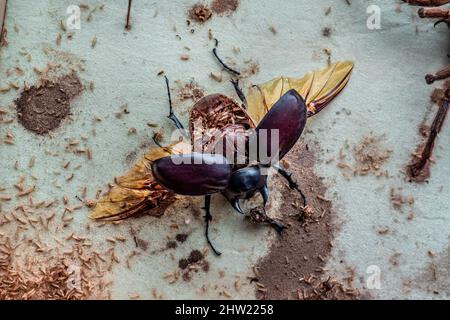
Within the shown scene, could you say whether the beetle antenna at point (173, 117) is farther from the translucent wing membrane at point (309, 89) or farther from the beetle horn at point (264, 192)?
the beetle horn at point (264, 192)

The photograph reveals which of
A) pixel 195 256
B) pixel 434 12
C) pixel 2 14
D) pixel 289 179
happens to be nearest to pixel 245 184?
pixel 289 179

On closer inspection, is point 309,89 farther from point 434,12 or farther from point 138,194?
point 138,194

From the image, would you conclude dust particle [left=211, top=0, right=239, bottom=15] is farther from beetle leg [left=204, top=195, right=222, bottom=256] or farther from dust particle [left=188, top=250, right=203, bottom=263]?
dust particle [left=188, top=250, right=203, bottom=263]

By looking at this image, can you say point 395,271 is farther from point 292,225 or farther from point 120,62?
point 120,62

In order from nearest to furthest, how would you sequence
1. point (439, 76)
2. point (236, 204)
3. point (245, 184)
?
1. point (245, 184)
2. point (236, 204)
3. point (439, 76)

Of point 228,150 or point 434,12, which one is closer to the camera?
point 228,150

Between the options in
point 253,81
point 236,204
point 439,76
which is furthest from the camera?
point 253,81

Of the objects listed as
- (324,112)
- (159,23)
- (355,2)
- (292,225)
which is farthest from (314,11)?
(292,225)
